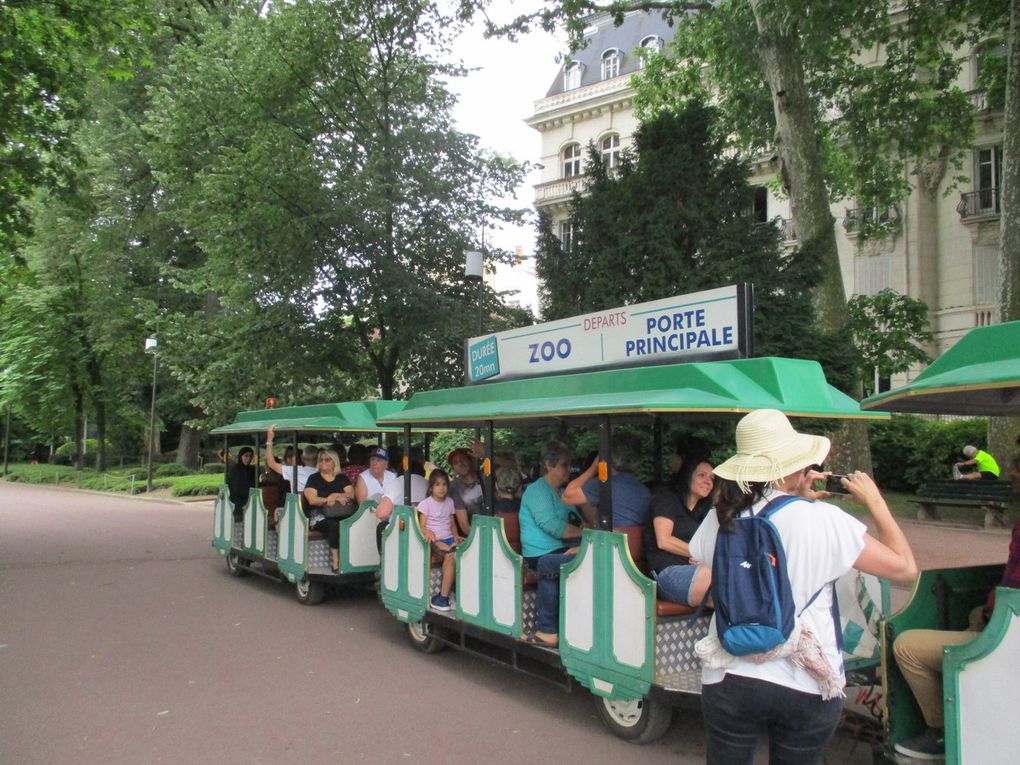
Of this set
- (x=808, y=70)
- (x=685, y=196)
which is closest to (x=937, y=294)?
(x=808, y=70)

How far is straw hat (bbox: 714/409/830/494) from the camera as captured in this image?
9.05ft

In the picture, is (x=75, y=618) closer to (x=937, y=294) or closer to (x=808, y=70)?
(x=808, y=70)

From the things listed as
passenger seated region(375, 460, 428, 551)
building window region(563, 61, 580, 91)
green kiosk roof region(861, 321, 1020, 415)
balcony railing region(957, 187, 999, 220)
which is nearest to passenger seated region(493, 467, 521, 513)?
passenger seated region(375, 460, 428, 551)

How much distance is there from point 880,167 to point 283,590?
16395 millimetres

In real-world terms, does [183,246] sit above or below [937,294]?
above

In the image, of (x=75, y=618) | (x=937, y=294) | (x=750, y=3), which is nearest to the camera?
(x=75, y=618)

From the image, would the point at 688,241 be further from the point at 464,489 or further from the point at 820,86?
the point at 820,86

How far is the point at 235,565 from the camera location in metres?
12.0

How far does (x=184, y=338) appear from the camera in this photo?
19.3 m

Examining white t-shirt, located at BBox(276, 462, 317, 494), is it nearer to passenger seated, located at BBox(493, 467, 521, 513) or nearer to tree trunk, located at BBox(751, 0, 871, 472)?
passenger seated, located at BBox(493, 467, 521, 513)

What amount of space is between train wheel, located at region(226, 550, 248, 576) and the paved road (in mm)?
612

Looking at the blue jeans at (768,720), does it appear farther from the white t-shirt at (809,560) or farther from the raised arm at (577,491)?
the raised arm at (577,491)

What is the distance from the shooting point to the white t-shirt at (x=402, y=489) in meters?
9.47

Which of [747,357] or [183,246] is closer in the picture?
[747,357]
